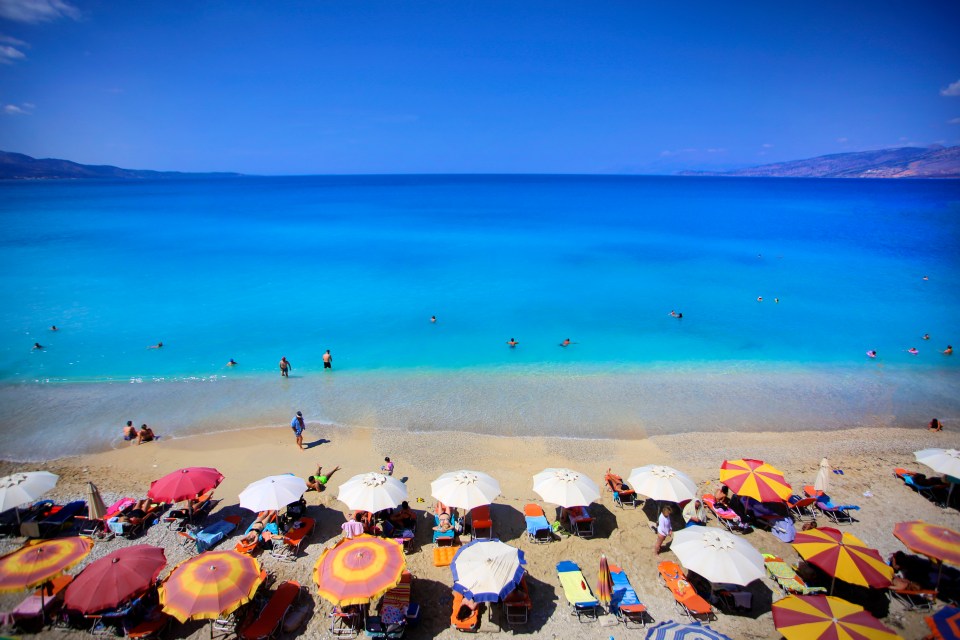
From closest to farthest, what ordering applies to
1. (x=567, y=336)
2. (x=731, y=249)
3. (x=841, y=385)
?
1. (x=841, y=385)
2. (x=567, y=336)
3. (x=731, y=249)

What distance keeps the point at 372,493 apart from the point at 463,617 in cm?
341

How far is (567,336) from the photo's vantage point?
29.2m

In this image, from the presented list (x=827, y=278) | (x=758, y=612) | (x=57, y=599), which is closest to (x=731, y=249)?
(x=827, y=278)

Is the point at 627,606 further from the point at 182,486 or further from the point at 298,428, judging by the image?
the point at 298,428

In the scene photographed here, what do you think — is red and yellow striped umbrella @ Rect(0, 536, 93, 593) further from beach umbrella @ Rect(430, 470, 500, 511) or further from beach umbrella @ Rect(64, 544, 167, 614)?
beach umbrella @ Rect(430, 470, 500, 511)

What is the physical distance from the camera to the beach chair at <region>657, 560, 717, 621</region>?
9656mm

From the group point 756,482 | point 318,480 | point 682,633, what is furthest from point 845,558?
point 318,480

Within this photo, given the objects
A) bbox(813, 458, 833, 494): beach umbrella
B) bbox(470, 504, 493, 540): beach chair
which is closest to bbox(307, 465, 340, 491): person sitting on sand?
bbox(470, 504, 493, 540): beach chair

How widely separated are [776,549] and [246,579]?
39.6 ft

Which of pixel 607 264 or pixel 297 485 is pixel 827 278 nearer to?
pixel 607 264

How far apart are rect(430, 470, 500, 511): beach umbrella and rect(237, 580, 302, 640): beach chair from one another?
11.6 ft

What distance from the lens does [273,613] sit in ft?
30.3

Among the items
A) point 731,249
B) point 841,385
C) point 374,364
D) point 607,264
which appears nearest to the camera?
point 841,385

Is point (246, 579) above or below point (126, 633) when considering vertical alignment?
above
